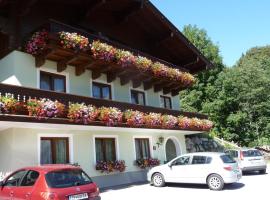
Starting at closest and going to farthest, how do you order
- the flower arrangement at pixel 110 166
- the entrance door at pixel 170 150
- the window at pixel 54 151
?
the window at pixel 54 151 < the flower arrangement at pixel 110 166 < the entrance door at pixel 170 150

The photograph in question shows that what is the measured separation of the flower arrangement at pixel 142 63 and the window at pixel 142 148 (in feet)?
14.2

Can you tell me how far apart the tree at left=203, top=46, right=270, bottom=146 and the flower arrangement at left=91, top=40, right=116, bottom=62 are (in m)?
25.8

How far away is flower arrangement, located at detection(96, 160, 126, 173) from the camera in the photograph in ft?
55.4

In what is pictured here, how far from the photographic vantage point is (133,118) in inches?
680

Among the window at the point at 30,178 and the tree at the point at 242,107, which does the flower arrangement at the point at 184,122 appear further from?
the tree at the point at 242,107

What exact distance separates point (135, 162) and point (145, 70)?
5344 mm

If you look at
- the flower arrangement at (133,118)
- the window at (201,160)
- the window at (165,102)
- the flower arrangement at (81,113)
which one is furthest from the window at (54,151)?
the window at (165,102)

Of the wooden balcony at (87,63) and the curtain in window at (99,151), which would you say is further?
the curtain in window at (99,151)

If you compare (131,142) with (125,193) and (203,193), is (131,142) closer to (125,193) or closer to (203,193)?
(125,193)

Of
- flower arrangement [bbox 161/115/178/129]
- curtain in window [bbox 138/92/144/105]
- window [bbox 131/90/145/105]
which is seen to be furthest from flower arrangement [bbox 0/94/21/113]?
curtain in window [bbox 138/92/144/105]

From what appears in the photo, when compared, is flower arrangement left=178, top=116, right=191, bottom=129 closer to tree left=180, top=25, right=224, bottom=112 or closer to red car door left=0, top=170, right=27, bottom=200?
red car door left=0, top=170, right=27, bottom=200

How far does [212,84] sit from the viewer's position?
43406 mm

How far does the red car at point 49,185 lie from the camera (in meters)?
8.44

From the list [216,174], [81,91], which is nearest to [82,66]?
[81,91]
